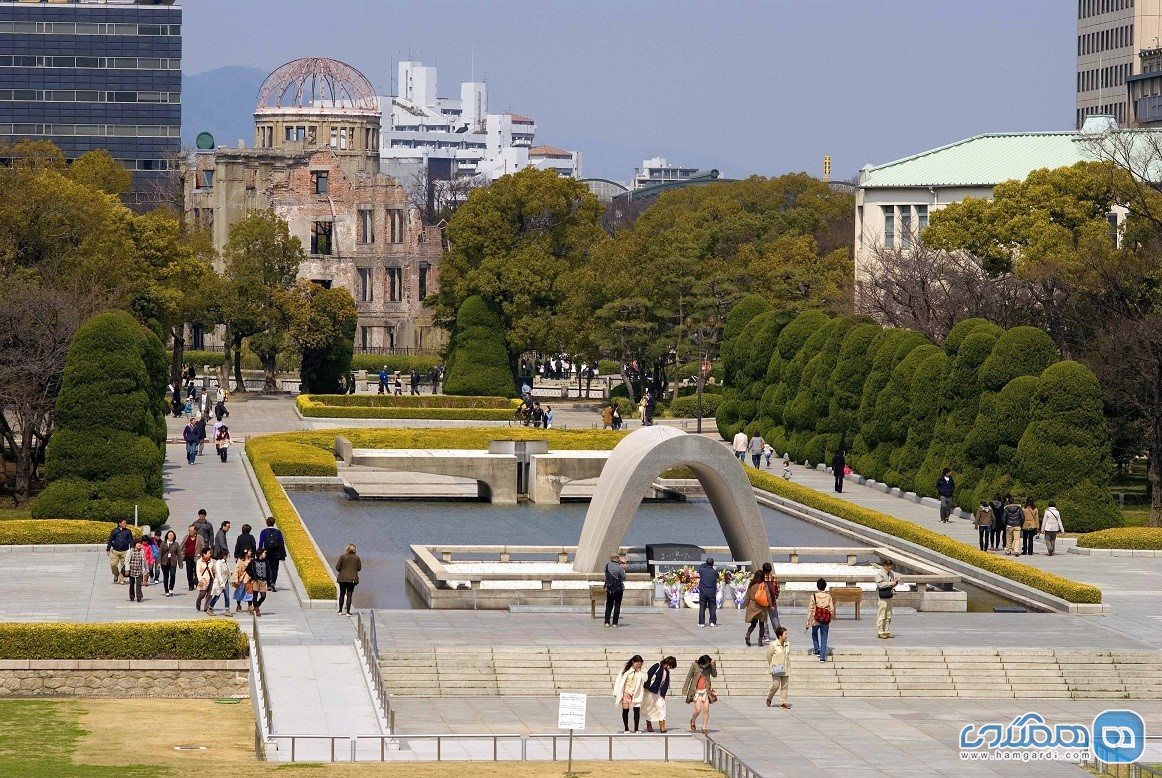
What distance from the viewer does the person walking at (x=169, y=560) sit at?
36719 mm

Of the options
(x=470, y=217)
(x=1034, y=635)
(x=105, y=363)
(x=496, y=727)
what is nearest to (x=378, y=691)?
(x=496, y=727)

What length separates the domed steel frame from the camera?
13250 cm

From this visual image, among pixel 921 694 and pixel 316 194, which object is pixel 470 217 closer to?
pixel 316 194

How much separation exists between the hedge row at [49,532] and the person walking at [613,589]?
481 inches

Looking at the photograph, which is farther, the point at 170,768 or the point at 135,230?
the point at 135,230

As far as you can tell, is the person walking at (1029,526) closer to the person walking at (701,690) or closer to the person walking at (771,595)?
the person walking at (771,595)

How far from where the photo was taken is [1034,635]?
34656 mm

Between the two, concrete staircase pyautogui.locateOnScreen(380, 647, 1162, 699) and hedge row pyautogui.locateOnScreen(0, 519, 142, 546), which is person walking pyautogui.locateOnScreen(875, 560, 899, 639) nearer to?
concrete staircase pyautogui.locateOnScreen(380, 647, 1162, 699)

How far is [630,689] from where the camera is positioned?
1075 inches

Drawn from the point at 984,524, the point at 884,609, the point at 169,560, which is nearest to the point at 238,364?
the point at 984,524

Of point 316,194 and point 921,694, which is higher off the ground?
point 316,194

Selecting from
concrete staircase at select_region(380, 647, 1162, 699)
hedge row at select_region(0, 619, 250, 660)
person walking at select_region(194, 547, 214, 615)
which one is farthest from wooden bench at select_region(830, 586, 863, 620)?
person walking at select_region(194, 547, 214, 615)

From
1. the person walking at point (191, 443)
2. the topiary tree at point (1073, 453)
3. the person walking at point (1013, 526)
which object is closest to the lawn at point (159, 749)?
the person walking at point (1013, 526)

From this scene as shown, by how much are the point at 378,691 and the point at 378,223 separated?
87.5 metres
